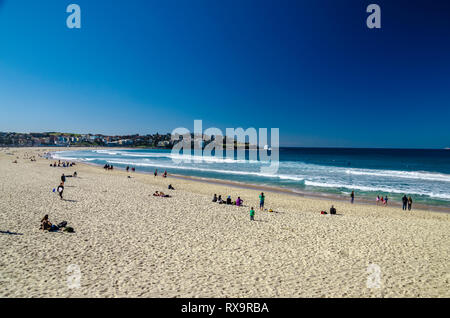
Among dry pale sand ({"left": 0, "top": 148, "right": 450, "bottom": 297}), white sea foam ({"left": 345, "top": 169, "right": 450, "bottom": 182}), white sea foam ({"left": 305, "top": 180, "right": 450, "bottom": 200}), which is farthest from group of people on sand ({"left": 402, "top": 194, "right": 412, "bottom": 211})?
white sea foam ({"left": 345, "top": 169, "right": 450, "bottom": 182})

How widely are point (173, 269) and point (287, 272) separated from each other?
10.4ft

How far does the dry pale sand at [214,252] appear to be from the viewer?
5.55 metres

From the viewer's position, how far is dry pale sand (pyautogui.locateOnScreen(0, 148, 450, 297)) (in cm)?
555

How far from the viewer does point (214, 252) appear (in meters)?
7.59

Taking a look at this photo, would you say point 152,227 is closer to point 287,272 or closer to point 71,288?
point 71,288

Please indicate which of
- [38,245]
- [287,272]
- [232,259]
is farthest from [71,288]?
[287,272]

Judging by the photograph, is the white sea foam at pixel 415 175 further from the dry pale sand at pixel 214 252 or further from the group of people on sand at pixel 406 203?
the dry pale sand at pixel 214 252

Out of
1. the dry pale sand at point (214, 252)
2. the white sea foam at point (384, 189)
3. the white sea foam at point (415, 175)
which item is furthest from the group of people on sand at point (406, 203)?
the white sea foam at point (415, 175)

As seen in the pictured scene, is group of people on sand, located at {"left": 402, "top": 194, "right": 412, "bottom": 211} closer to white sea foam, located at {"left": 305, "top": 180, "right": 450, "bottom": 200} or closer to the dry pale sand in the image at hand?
the dry pale sand

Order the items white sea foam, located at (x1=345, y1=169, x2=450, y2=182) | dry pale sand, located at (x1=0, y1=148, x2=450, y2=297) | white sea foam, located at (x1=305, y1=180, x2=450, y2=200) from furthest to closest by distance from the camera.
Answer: white sea foam, located at (x1=345, y1=169, x2=450, y2=182)
white sea foam, located at (x1=305, y1=180, x2=450, y2=200)
dry pale sand, located at (x1=0, y1=148, x2=450, y2=297)

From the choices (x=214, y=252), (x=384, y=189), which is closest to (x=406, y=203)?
(x=384, y=189)

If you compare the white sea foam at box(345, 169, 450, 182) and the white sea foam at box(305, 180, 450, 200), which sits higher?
the white sea foam at box(345, 169, 450, 182)

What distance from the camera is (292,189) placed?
73.9 ft

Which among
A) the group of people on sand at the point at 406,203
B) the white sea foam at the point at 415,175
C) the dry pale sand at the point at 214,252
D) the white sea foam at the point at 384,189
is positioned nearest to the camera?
the dry pale sand at the point at 214,252
